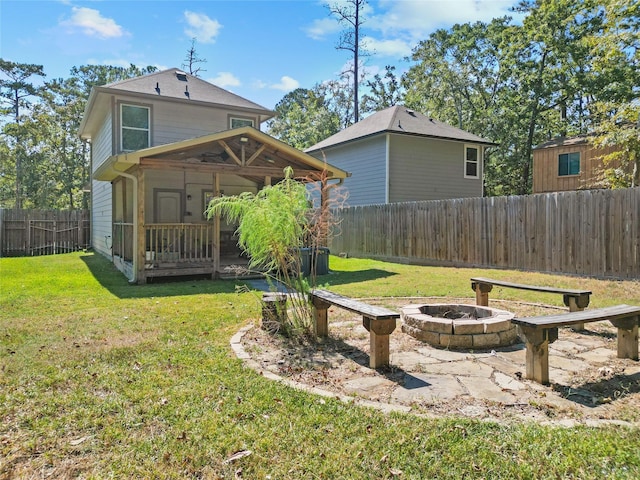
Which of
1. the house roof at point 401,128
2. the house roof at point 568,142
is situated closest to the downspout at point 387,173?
the house roof at point 401,128

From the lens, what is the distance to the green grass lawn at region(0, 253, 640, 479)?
2330 millimetres

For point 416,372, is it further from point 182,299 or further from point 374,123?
point 374,123

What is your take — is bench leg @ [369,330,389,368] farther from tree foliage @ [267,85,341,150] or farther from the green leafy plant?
tree foliage @ [267,85,341,150]

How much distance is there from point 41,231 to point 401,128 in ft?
49.3

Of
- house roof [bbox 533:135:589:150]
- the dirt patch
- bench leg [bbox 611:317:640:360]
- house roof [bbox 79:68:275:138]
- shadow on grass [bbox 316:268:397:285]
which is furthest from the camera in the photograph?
house roof [bbox 533:135:589:150]

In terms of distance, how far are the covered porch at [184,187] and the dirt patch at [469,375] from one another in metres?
3.22

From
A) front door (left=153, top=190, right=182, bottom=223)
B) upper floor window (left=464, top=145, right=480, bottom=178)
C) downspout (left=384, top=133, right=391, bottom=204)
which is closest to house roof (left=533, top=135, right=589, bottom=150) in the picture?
upper floor window (left=464, top=145, right=480, bottom=178)

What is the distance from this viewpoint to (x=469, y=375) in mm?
3797

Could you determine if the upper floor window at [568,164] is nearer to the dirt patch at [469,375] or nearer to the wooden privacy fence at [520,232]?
the wooden privacy fence at [520,232]

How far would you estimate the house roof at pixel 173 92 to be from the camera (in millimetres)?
12570

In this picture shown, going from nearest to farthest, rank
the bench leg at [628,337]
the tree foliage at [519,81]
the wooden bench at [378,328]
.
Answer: the wooden bench at [378,328] → the bench leg at [628,337] → the tree foliage at [519,81]

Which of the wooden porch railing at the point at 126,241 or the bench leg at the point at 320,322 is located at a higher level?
the wooden porch railing at the point at 126,241

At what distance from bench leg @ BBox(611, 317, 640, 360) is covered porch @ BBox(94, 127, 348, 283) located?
4415mm

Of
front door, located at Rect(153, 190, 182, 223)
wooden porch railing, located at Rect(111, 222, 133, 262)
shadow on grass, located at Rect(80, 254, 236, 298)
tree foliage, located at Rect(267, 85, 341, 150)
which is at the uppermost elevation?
tree foliage, located at Rect(267, 85, 341, 150)
